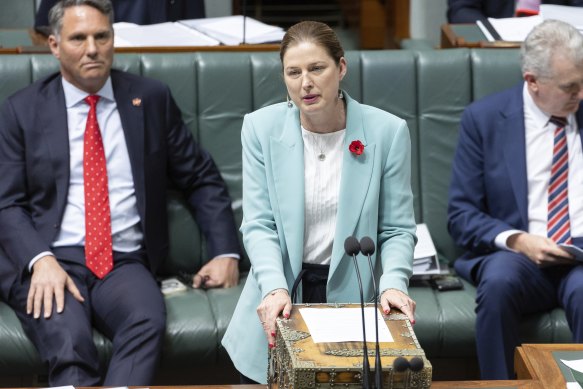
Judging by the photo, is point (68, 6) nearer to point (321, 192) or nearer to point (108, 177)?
point (108, 177)

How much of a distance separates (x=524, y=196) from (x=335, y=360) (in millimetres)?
1557

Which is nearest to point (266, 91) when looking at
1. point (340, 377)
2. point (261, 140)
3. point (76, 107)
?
point (76, 107)

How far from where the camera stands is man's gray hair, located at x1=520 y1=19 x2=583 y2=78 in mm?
3562

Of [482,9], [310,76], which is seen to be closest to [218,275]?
[310,76]

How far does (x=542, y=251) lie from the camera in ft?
11.5

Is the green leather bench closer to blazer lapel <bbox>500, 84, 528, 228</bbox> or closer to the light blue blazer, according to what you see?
blazer lapel <bbox>500, 84, 528, 228</bbox>

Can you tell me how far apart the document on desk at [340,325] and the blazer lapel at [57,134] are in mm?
1312

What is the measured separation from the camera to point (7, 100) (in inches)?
145

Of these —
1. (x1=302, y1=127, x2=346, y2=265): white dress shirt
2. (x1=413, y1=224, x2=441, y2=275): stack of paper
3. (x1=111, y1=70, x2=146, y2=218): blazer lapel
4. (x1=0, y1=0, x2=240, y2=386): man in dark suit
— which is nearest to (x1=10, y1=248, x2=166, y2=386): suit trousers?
(x1=0, y1=0, x2=240, y2=386): man in dark suit

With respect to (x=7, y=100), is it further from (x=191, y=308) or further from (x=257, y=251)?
(x=257, y=251)

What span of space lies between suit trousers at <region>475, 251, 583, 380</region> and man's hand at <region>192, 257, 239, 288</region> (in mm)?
801

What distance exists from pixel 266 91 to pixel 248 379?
1.34 m

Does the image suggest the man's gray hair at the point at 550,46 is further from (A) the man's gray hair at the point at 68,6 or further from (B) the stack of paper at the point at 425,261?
(A) the man's gray hair at the point at 68,6

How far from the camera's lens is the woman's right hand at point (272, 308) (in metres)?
2.53
